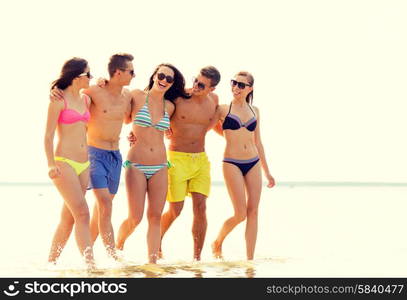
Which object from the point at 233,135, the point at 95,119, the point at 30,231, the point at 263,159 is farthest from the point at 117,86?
the point at 30,231

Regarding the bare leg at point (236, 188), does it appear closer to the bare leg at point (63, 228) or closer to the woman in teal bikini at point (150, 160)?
the woman in teal bikini at point (150, 160)

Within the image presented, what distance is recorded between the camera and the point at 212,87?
10.3 metres

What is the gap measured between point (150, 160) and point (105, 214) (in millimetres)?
886

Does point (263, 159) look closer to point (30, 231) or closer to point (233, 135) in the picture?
point (233, 135)

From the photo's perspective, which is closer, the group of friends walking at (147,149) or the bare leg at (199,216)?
the group of friends walking at (147,149)

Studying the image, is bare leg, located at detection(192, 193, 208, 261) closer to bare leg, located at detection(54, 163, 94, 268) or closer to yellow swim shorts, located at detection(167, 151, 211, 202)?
yellow swim shorts, located at detection(167, 151, 211, 202)

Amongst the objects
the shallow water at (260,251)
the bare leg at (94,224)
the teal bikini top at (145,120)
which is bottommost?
the shallow water at (260,251)

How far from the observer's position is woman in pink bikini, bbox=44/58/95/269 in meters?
8.78

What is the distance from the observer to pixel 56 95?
8766 mm

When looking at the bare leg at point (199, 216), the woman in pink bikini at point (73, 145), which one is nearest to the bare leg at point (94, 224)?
the woman in pink bikini at point (73, 145)

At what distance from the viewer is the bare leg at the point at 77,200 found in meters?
8.80

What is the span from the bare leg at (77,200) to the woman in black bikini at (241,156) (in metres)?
2.33

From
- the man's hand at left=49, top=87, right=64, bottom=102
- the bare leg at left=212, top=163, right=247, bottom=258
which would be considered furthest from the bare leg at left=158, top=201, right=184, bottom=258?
the man's hand at left=49, top=87, right=64, bottom=102

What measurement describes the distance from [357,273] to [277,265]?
113 centimetres
